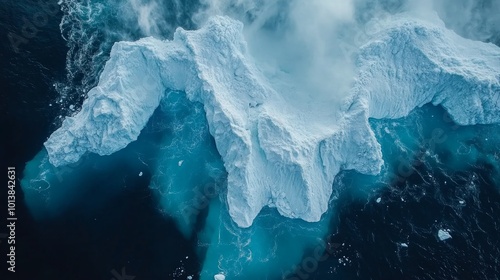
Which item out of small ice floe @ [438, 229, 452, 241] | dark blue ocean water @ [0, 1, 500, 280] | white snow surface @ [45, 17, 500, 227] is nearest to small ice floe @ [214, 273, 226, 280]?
dark blue ocean water @ [0, 1, 500, 280]

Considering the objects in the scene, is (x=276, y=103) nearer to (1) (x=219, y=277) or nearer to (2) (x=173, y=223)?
(2) (x=173, y=223)

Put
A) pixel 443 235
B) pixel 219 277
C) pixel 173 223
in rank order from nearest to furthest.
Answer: pixel 219 277
pixel 173 223
pixel 443 235

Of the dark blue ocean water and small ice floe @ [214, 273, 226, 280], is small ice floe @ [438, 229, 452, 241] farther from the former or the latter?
small ice floe @ [214, 273, 226, 280]

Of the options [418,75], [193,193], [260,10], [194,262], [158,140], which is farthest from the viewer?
[260,10]

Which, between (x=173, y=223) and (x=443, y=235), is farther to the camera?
(x=443, y=235)

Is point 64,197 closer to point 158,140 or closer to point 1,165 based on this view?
point 1,165

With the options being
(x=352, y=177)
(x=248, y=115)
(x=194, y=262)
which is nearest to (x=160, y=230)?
(x=194, y=262)

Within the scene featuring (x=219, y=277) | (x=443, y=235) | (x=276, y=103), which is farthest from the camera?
(x=276, y=103)

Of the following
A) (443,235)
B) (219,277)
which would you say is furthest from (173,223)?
(443,235)
